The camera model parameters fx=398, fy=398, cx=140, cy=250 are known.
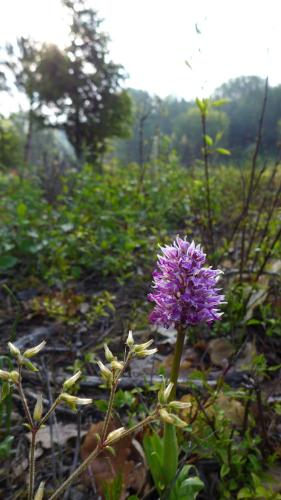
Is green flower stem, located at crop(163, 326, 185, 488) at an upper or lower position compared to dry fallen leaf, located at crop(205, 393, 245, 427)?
upper

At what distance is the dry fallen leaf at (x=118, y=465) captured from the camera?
1.47 metres

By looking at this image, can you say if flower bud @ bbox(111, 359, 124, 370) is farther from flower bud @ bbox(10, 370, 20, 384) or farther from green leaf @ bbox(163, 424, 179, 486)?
green leaf @ bbox(163, 424, 179, 486)

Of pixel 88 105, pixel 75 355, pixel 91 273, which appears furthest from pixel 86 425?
pixel 88 105

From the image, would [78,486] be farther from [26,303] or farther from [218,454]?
[26,303]

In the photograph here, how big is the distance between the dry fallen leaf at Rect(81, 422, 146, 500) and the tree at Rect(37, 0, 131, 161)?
885 inches

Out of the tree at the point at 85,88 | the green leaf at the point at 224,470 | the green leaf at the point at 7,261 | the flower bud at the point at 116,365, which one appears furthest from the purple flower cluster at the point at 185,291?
the tree at the point at 85,88

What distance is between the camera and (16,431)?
71.3 inches

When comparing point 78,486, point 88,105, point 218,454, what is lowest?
point 78,486

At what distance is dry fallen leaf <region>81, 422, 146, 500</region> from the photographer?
4.83 feet

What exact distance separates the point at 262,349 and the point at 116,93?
2435cm

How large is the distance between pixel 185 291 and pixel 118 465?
828 millimetres

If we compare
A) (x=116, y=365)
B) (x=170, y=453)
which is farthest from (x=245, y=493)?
(x=116, y=365)

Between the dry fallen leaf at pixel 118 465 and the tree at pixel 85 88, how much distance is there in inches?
885

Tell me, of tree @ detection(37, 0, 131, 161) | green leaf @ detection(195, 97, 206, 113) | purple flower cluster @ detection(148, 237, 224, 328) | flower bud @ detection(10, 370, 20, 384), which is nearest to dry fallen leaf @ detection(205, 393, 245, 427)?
purple flower cluster @ detection(148, 237, 224, 328)
